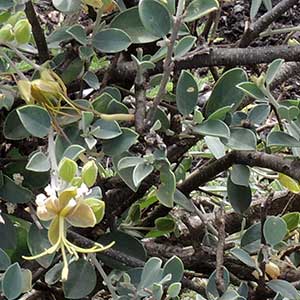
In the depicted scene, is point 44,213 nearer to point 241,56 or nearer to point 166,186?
point 166,186

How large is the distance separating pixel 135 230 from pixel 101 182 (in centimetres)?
16

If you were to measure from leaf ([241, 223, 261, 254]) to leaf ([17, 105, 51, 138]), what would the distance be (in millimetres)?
278

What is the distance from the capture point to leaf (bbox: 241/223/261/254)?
89 cm

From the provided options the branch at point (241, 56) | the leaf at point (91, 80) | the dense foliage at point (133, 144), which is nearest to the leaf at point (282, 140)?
the dense foliage at point (133, 144)

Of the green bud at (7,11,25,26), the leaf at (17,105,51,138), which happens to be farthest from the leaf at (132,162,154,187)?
the green bud at (7,11,25,26)

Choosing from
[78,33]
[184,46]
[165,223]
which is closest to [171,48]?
[184,46]

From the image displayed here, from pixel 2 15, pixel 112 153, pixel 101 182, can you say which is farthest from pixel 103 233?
pixel 2 15

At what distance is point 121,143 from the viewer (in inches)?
32.0

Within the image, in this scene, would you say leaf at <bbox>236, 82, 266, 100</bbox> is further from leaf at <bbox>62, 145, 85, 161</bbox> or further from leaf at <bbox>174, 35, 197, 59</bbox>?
leaf at <bbox>62, 145, 85, 161</bbox>

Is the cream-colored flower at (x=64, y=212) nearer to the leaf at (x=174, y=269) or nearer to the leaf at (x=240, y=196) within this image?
the leaf at (x=174, y=269)

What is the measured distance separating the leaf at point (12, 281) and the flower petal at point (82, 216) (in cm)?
13

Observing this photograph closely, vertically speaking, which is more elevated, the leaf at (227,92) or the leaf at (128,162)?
the leaf at (227,92)

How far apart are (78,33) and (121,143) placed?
5.4 inches

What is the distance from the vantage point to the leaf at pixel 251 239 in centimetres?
89
